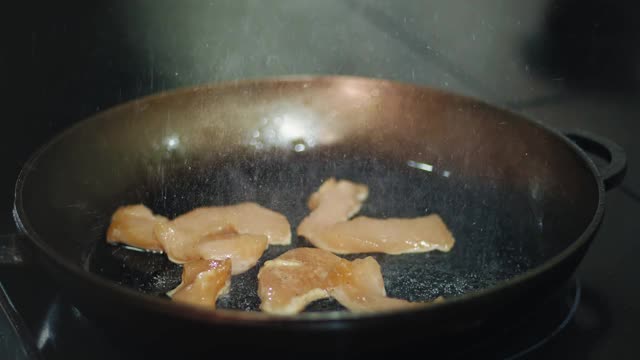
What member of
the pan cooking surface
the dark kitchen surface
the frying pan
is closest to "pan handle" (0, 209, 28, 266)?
the frying pan

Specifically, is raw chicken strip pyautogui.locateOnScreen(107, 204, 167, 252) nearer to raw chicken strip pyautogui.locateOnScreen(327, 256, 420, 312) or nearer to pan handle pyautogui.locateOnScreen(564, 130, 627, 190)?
raw chicken strip pyautogui.locateOnScreen(327, 256, 420, 312)

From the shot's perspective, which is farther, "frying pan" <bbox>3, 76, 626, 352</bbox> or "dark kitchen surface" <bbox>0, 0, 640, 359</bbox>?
"dark kitchen surface" <bbox>0, 0, 640, 359</bbox>

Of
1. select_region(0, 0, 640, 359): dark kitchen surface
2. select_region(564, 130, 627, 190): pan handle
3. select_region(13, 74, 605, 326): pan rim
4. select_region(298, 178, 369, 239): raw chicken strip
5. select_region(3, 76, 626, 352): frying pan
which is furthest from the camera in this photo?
select_region(0, 0, 640, 359): dark kitchen surface

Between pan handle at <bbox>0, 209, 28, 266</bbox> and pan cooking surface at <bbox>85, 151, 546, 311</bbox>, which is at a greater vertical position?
pan handle at <bbox>0, 209, 28, 266</bbox>

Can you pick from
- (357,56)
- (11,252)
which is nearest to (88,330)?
(11,252)

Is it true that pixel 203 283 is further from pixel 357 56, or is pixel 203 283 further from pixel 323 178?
pixel 357 56

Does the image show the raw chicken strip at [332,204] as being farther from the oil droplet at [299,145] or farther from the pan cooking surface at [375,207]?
the oil droplet at [299,145]

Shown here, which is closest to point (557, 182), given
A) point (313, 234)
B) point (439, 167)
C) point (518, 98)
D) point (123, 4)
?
point (439, 167)

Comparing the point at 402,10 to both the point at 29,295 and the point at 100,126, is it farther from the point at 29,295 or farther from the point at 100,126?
the point at 29,295
